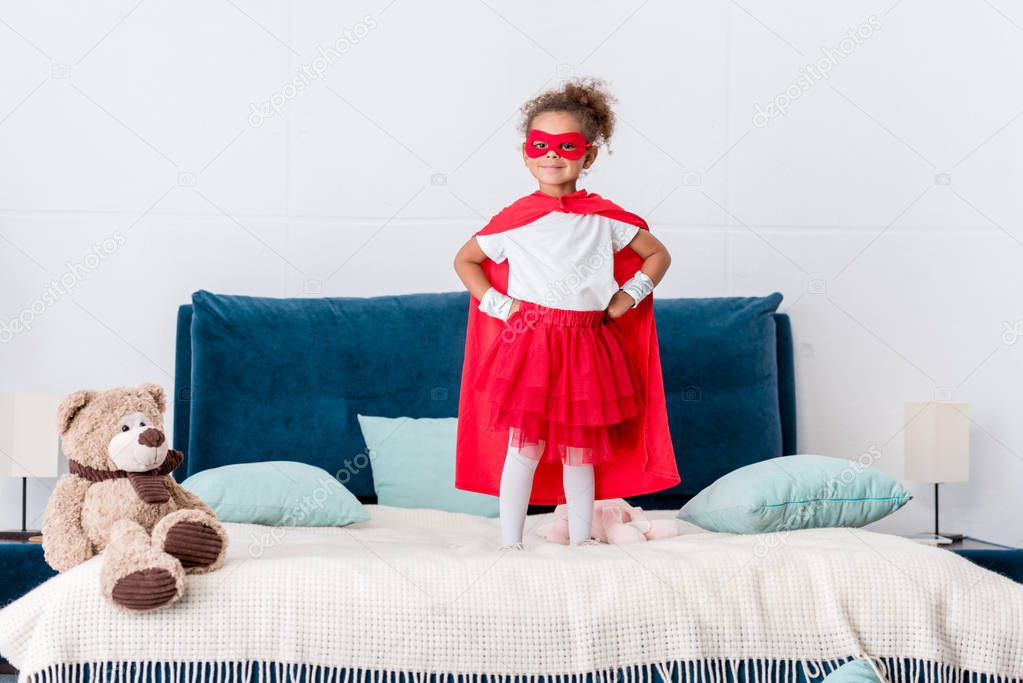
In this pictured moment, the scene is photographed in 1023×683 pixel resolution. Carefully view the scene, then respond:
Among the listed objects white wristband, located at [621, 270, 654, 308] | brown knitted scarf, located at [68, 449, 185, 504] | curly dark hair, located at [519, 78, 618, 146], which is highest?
curly dark hair, located at [519, 78, 618, 146]

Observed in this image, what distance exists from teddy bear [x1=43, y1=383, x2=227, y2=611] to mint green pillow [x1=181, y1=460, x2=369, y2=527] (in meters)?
0.43

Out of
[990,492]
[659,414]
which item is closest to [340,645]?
[659,414]

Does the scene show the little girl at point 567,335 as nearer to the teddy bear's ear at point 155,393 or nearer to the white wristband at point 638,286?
the white wristband at point 638,286

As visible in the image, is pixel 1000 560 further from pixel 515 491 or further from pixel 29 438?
pixel 29 438

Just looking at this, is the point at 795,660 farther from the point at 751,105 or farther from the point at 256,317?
the point at 751,105

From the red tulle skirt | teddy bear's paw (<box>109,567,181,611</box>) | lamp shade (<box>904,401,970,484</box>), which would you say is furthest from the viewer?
lamp shade (<box>904,401,970,484</box>)

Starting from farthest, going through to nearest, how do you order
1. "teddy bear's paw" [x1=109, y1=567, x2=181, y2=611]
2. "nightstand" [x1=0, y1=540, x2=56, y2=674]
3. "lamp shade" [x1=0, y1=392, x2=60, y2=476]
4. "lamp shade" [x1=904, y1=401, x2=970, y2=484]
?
"lamp shade" [x1=904, y1=401, x2=970, y2=484] → "lamp shade" [x1=0, y1=392, x2=60, y2=476] → "nightstand" [x1=0, y1=540, x2=56, y2=674] → "teddy bear's paw" [x1=109, y1=567, x2=181, y2=611]

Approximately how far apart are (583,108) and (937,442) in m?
1.62

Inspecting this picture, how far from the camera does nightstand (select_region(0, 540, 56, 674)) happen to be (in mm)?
2461

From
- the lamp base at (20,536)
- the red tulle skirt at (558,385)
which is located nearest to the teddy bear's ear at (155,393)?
the red tulle skirt at (558,385)

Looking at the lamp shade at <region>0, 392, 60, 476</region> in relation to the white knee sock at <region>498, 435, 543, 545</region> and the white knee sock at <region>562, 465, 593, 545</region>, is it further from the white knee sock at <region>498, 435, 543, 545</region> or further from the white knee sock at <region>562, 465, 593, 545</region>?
the white knee sock at <region>562, 465, 593, 545</region>

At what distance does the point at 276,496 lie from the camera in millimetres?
2258

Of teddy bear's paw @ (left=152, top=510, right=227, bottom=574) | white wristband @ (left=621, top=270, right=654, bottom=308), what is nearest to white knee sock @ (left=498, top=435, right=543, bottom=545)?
white wristband @ (left=621, top=270, right=654, bottom=308)

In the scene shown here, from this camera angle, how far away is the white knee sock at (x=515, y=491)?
2062 mm
